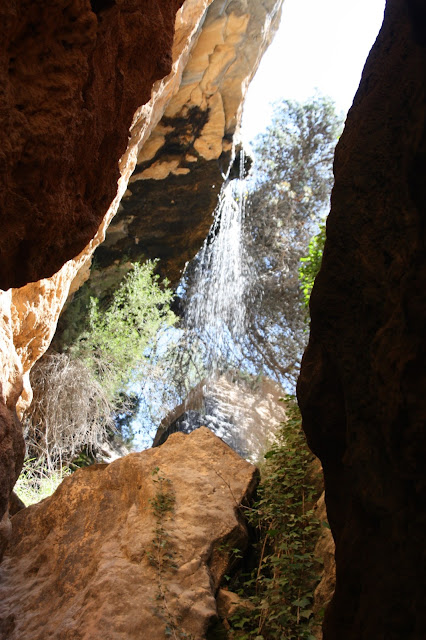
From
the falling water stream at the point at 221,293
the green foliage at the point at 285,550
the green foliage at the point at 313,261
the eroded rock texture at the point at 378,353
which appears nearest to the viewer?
the eroded rock texture at the point at 378,353

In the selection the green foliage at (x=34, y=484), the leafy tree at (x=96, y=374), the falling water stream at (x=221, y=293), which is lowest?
the green foliage at (x=34, y=484)

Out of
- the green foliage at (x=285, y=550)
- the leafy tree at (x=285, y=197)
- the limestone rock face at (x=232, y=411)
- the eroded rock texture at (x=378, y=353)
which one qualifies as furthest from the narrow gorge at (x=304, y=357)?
the leafy tree at (x=285, y=197)

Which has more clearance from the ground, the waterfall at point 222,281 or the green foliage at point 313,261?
the waterfall at point 222,281

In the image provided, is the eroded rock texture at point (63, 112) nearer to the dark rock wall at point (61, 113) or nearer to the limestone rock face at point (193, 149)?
the dark rock wall at point (61, 113)

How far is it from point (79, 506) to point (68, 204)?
377 centimetres

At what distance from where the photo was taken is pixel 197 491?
536 cm

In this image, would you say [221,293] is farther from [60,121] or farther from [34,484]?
[60,121]

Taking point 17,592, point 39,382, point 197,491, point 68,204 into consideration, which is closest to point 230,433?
point 39,382

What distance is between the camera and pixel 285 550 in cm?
438

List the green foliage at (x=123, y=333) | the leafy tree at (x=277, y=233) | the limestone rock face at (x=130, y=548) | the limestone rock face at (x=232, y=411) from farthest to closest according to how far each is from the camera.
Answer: the leafy tree at (x=277, y=233)
the limestone rock face at (x=232, y=411)
the green foliage at (x=123, y=333)
the limestone rock face at (x=130, y=548)

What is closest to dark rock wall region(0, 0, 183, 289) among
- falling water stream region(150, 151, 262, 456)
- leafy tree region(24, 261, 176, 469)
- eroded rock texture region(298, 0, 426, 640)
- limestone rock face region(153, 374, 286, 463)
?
eroded rock texture region(298, 0, 426, 640)

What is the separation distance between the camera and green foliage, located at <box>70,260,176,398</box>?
10.2 metres

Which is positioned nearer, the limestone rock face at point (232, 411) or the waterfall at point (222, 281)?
the limestone rock face at point (232, 411)

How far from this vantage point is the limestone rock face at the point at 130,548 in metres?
4.15
